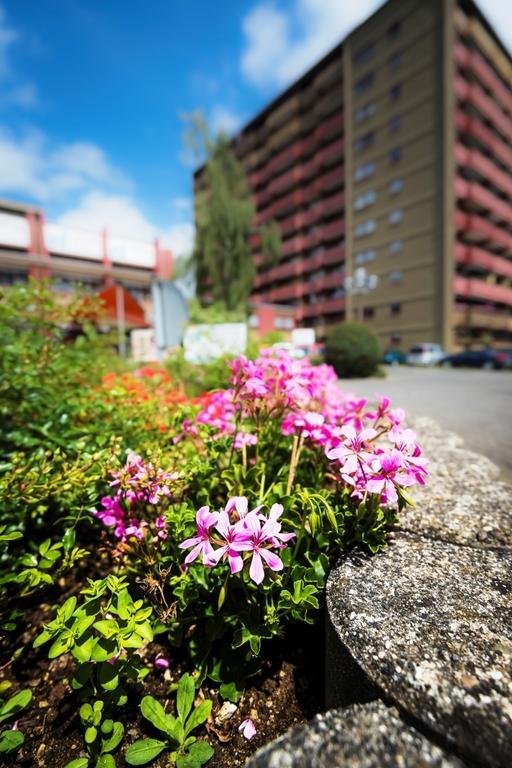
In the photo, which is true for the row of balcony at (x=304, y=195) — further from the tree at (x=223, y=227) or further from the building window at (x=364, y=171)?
the tree at (x=223, y=227)

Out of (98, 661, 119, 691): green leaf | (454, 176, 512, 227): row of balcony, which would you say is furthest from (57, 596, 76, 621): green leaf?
(454, 176, 512, 227): row of balcony

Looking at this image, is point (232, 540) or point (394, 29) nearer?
point (232, 540)

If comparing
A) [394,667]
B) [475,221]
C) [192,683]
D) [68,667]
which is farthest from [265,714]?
[475,221]

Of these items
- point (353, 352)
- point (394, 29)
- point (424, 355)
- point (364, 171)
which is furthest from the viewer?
point (364, 171)

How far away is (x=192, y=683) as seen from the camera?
103 centimetres

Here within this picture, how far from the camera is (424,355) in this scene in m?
25.4

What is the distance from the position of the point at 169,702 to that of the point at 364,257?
121 feet

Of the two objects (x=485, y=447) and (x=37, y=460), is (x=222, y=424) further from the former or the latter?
(x=485, y=447)

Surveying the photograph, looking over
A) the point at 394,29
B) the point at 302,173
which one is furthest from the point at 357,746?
the point at 302,173

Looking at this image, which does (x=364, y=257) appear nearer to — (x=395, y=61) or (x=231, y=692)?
(x=395, y=61)

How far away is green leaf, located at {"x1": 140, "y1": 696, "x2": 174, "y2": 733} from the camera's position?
955 mm

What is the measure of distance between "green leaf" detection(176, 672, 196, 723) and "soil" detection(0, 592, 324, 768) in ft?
0.39

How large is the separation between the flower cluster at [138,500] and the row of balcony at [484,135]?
36.8 meters

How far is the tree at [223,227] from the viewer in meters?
23.5
